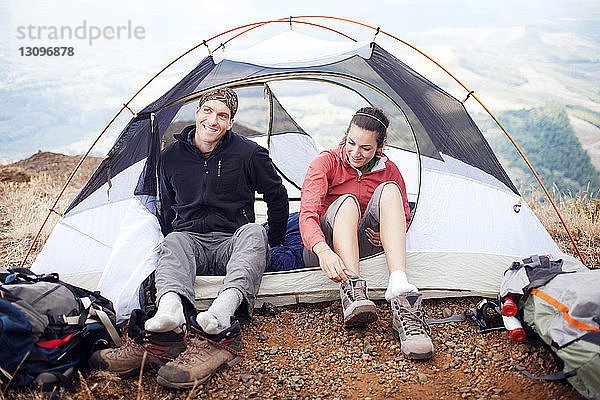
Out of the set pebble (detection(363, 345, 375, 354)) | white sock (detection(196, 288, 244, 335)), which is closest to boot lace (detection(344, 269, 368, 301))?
pebble (detection(363, 345, 375, 354))

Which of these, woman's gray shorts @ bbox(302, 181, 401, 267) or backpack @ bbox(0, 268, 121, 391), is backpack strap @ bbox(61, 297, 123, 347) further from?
woman's gray shorts @ bbox(302, 181, 401, 267)

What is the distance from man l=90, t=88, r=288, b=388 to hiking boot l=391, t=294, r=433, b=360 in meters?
0.72

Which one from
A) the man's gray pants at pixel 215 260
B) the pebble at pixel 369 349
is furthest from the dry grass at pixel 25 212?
the pebble at pixel 369 349

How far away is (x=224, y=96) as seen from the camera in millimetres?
2955

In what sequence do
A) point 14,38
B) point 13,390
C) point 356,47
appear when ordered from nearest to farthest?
point 13,390 < point 356,47 < point 14,38

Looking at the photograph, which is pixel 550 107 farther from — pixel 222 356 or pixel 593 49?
pixel 222 356

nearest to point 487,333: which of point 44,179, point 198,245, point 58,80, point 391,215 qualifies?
point 391,215

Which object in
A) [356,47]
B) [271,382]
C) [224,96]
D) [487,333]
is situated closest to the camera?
[271,382]

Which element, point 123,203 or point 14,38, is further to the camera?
point 14,38

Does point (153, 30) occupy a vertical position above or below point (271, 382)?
above


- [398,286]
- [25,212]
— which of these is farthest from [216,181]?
[25,212]

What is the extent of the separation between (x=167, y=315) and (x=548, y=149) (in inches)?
584

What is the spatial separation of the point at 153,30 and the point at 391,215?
20461 mm

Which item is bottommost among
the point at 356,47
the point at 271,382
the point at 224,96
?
the point at 271,382
